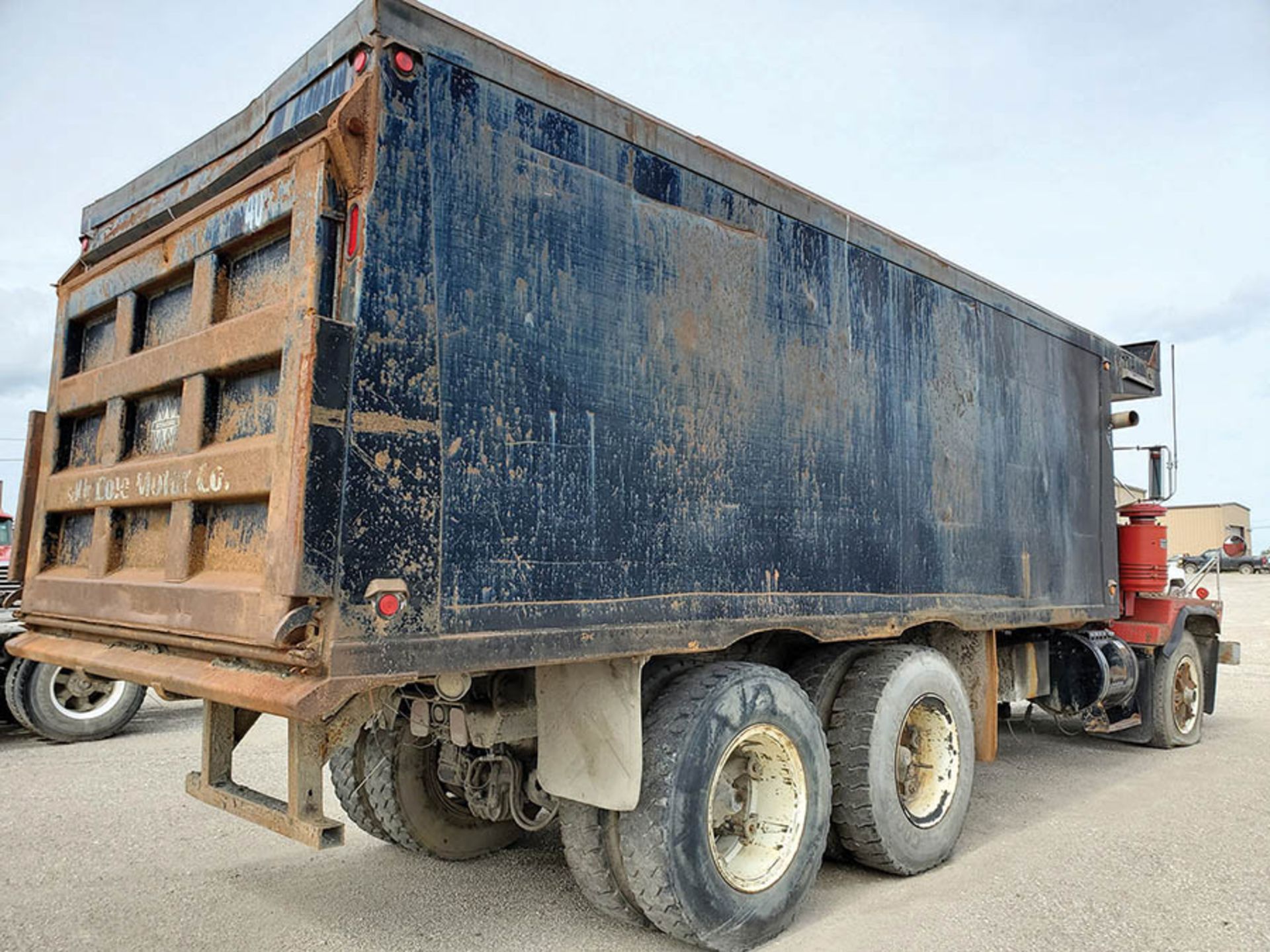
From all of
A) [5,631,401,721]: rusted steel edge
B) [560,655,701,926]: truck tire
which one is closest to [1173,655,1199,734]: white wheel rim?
[560,655,701,926]: truck tire

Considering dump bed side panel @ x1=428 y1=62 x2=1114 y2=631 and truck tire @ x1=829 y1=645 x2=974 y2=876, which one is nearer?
dump bed side panel @ x1=428 y1=62 x2=1114 y2=631

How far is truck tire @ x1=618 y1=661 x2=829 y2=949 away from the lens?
3.51m

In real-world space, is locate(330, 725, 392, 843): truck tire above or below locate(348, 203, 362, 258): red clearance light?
below

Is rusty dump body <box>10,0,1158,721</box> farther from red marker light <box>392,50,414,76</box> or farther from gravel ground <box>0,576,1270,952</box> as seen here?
gravel ground <box>0,576,1270,952</box>

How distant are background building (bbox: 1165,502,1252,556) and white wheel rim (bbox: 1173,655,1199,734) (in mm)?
45196

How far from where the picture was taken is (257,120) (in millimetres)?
3430

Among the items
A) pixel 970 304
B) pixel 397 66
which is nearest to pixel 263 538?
pixel 397 66

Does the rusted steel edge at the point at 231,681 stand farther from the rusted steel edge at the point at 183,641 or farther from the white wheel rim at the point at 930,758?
the white wheel rim at the point at 930,758

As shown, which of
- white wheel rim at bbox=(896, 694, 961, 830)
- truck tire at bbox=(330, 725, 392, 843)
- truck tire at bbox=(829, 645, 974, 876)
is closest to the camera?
truck tire at bbox=(829, 645, 974, 876)

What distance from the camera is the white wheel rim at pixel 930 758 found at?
4.86 m

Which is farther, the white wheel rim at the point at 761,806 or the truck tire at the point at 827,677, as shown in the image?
the truck tire at the point at 827,677

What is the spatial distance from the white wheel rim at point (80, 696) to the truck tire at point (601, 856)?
19.6 feet

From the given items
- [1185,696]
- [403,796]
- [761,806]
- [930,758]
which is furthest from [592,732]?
[1185,696]

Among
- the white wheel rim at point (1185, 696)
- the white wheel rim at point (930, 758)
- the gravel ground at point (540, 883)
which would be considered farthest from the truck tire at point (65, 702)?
the white wheel rim at point (1185, 696)
